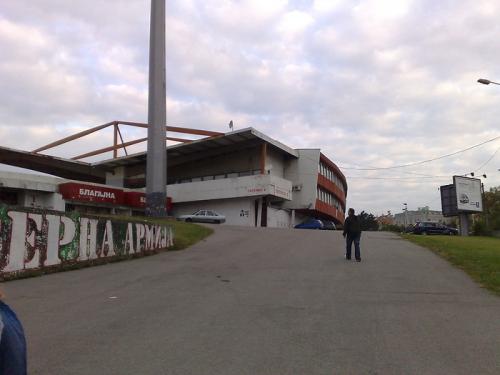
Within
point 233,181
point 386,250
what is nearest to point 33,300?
point 386,250

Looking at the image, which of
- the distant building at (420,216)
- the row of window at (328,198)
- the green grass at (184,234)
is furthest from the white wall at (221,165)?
the distant building at (420,216)

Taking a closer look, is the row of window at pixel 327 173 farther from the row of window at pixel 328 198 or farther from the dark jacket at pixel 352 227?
the dark jacket at pixel 352 227

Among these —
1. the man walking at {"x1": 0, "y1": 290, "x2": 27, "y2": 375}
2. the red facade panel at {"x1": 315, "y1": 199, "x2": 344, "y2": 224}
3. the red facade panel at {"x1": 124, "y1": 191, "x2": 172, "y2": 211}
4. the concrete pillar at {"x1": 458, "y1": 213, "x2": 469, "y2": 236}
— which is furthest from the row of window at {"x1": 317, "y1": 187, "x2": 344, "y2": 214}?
the man walking at {"x1": 0, "y1": 290, "x2": 27, "y2": 375}

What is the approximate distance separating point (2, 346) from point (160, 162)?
1425 inches

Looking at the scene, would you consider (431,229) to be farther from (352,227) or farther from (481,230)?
(352,227)

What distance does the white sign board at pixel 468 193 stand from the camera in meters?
50.5

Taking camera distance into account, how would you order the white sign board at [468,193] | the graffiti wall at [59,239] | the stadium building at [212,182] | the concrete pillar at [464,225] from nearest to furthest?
1. the graffiti wall at [59,239]
2. the stadium building at [212,182]
3. the white sign board at [468,193]
4. the concrete pillar at [464,225]

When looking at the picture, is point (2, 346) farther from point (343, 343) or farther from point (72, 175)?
point (72, 175)

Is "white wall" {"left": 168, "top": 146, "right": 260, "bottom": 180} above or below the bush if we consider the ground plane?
above

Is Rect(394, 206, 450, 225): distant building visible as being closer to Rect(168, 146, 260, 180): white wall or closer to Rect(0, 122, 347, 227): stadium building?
Rect(0, 122, 347, 227): stadium building

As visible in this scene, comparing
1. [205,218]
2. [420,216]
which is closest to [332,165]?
[205,218]

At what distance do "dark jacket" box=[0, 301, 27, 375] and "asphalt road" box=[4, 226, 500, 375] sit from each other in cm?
234

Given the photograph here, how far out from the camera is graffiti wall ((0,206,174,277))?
1231cm

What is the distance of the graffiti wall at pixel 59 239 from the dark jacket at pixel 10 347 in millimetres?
9840
